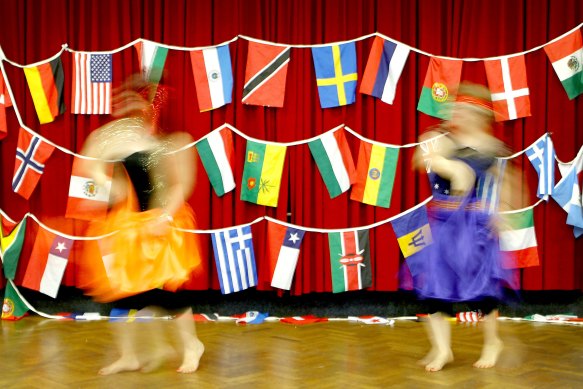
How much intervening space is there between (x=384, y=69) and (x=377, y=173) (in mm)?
835

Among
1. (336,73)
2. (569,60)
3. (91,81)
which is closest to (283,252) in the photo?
(336,73)

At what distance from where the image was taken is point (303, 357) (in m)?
3.74

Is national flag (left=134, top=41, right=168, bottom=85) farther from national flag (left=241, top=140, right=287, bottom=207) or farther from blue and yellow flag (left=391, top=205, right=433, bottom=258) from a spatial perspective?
blue and yellow flag (left=391, top=205, right=433, bottom=258)

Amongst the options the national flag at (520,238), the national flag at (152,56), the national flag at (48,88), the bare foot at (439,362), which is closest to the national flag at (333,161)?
the national flag at (520,238)

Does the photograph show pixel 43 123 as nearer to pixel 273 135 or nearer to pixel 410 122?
pixel 273 135

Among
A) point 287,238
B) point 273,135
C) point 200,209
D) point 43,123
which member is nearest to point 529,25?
point 273,135

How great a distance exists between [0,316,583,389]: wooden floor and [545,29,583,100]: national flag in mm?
1877

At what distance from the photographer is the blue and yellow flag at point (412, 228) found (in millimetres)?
5012

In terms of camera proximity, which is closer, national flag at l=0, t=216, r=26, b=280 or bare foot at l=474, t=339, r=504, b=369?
bare foot at l=474, t=339, r=504, b=369

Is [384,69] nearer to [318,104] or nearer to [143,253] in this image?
[318,104]

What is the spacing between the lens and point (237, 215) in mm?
5078

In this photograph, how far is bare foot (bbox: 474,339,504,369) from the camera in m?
3.42

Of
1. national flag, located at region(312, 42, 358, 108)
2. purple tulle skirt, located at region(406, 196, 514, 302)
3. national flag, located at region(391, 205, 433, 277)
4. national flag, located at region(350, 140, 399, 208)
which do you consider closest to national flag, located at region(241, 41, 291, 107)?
national flag, located at region(312, 42, 358, 108)

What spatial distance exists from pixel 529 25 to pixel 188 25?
108 inches
